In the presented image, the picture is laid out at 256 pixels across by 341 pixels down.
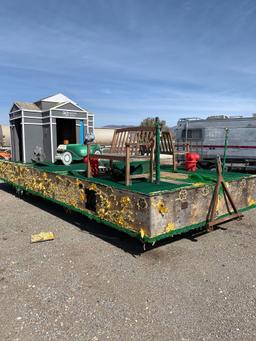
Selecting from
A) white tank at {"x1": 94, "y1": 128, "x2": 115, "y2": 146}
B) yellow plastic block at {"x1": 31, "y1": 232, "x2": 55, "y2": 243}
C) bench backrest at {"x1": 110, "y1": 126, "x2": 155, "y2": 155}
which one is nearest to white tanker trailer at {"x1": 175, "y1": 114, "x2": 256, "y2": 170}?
bench backrest at {"x1": 110, "y1": 126, "x2": 155, "y2": 155}

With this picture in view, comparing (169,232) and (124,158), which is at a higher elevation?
(124,158)

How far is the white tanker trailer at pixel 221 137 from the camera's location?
1330 centimetres

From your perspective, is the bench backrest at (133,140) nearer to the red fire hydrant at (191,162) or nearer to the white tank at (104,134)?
the red fire hydrant at (191,162)

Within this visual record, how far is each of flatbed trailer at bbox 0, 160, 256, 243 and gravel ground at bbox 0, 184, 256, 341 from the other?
49cm

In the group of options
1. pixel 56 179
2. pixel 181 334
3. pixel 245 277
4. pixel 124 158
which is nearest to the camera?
pixel 181 334

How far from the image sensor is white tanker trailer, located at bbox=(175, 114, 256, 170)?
43.7 feet

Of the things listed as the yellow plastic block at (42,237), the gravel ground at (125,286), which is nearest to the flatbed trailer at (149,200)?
the gravel ground at (125,286)

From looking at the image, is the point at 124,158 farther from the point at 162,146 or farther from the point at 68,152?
the point at 68,152

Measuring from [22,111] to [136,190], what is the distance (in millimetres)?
11851

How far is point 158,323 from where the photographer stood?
284 centimetres

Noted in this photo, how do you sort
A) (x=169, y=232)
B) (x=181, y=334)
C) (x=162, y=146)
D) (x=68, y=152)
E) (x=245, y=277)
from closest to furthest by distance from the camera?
(x=181, y=334) → (x=245, y=277) → (x=169, y=232) → (x=162, y=146) → (x=68, y=152)

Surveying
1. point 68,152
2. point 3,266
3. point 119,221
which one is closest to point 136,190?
point 119,221

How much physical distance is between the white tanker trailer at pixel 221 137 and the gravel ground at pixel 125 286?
868 centimetres

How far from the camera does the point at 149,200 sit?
12.2 feet
